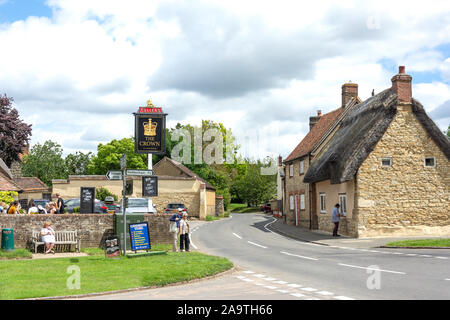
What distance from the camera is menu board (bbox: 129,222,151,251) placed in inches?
734

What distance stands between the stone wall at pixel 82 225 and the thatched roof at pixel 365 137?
1041cm

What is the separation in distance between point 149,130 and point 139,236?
7.57 m

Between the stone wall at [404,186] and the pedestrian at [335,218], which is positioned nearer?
the stone wall at [404,186]

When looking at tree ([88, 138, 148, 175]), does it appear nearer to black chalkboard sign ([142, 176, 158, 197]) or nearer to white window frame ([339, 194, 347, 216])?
black chalkboard sign ([142, 176, 158, 197])

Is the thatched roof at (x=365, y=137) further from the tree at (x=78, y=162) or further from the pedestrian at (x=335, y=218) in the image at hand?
the tree at (x=78, y=162)

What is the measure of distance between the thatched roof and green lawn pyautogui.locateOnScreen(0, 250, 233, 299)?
12.9 metres

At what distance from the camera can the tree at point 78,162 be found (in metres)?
77.2

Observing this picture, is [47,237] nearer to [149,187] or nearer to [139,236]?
[139,236]

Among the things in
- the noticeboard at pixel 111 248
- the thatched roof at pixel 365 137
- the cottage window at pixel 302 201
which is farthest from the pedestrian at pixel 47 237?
the cottage window at pixel 302 201

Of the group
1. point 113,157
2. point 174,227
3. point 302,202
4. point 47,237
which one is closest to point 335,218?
point 302,202

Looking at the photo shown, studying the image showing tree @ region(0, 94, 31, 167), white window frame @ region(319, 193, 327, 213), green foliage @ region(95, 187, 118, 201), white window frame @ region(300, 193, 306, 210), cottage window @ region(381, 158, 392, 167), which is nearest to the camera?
cottage window @ region(381, 158, 392, 167)

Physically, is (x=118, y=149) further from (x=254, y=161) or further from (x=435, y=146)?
(x=435, y=146)

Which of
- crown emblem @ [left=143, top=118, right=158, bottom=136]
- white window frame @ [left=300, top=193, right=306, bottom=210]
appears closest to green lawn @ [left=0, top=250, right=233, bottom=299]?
crown emblem @ [left=143, top=118, right=158, bottom=136]

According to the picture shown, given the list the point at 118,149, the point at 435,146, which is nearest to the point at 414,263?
the point at 435,146
